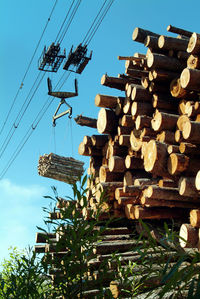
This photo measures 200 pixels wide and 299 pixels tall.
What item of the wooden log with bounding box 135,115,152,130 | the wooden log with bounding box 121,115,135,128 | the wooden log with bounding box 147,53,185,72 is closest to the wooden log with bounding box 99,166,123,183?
the wooden log with bounding box 121,115,135,128

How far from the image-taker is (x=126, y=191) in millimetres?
6262

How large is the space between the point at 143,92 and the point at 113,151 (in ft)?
4.02

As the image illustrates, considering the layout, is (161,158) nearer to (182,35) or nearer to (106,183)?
(106,183)

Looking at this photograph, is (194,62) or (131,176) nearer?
(194,62)

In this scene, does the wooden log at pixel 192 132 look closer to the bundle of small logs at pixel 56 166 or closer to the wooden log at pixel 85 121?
the wooden log at pixel 85 121

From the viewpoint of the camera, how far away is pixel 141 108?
651 centimetres

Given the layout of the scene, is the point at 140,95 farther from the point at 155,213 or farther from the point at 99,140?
the point at 155,213

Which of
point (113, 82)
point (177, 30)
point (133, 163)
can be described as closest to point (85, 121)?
point (113, 82)

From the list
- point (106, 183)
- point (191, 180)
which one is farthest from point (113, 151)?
point (191, 180)

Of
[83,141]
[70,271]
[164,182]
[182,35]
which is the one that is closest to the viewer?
[70,271]

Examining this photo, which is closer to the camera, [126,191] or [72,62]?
[126,191]

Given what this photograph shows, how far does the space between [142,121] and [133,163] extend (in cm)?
81

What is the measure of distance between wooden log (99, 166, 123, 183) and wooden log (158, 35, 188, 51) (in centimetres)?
234

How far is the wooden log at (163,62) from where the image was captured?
629 cm
